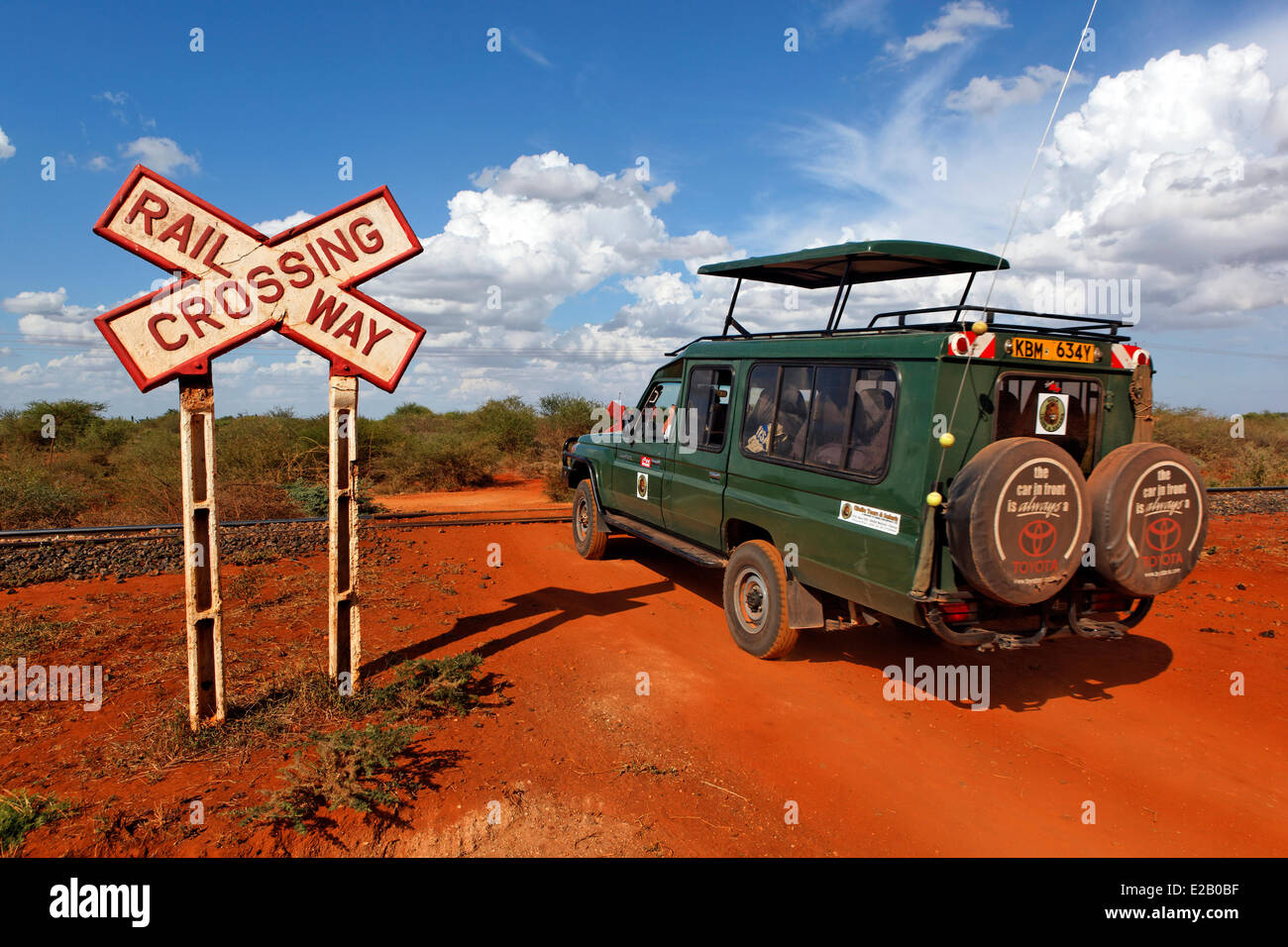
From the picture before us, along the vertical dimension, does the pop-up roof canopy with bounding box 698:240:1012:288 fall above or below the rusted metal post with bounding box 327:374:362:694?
above

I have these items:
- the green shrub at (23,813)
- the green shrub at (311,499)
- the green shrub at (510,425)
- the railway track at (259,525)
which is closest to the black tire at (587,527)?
the railway track at (259,525)

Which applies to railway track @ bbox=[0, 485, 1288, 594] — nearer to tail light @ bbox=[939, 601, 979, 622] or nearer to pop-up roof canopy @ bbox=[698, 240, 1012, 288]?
pop-up roof canopy @ bbox=[698, 240, 1012, 288]

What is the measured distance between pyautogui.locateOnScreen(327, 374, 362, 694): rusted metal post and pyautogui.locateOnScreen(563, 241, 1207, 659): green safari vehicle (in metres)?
2.94

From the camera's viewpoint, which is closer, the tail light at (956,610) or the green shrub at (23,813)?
the green shrub at (23,813)

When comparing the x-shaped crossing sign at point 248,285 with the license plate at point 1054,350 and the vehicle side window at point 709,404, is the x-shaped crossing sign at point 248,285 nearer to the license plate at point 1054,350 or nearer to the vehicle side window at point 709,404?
the vehicle side window at point 709,404

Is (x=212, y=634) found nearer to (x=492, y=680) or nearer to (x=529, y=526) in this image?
(x=492, y=680)

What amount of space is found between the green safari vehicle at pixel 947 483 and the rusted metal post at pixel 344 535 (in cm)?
294

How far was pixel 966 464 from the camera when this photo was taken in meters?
4.10

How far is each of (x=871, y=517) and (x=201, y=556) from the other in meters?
4.08

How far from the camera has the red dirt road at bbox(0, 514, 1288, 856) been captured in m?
3.34

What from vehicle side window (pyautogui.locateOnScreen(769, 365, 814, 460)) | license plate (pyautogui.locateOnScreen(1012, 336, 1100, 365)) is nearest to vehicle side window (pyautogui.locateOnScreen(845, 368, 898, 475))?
vehicle side window (pyautogui.locateOnScreen(769, 365, 814, 460))

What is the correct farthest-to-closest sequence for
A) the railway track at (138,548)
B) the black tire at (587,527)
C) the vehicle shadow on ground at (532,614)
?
the black tire at (587,527) < the railway track at (138,548) < the vehicle shadow on ground at (532,614)

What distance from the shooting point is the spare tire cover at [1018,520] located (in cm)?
387

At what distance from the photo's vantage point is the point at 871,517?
14.8 feet
